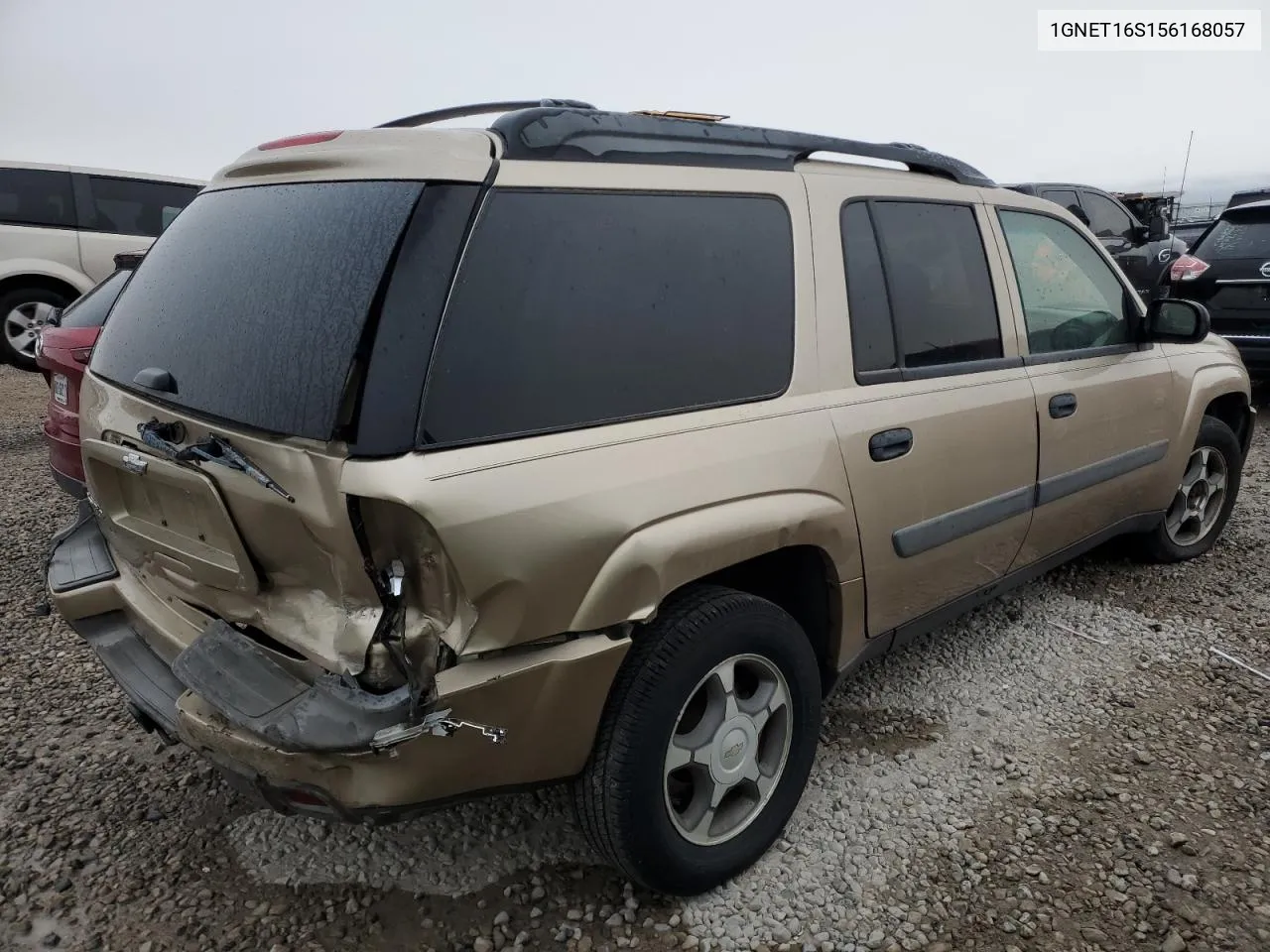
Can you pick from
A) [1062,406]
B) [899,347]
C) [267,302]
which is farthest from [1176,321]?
[267,302]

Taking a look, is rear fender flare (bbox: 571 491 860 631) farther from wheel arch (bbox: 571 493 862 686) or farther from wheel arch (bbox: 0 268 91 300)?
wheel arch (bbox: 0 268 91 300)

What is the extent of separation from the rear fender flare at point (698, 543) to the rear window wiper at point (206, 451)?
64 cm

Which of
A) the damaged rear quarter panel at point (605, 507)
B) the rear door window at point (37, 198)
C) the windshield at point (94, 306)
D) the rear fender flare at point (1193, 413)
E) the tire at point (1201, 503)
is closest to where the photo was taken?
the damaged rear quarter panel at point (605, 507)

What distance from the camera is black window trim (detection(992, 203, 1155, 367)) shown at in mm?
2932

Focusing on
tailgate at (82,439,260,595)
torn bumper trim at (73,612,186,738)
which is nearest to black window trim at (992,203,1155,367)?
tailgate at (82,439,260,595)

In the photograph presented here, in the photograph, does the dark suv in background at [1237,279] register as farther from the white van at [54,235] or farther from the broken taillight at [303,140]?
the white van at [54,235]

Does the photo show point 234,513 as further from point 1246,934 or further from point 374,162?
point 1246,934

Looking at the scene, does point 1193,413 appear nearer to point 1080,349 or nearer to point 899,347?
point 1080,349

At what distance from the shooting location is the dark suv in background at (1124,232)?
9617 millimetres

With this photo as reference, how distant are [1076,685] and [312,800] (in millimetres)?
2595

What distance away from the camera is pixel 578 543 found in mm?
1709

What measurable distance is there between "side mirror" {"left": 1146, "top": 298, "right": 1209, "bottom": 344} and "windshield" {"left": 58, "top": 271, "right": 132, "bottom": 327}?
4.42 m

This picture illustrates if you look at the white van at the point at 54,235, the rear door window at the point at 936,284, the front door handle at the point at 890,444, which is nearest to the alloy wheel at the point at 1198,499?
the rear door window at the point at 936,284

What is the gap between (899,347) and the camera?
98.2 inches
